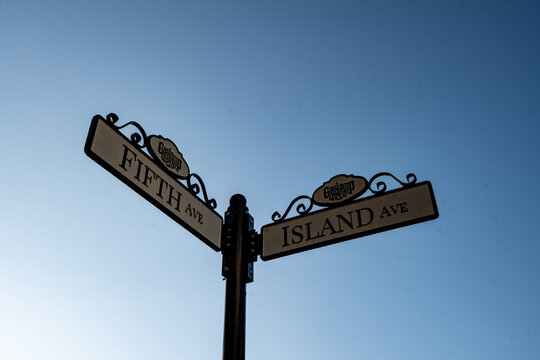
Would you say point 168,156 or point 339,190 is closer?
point 168,156

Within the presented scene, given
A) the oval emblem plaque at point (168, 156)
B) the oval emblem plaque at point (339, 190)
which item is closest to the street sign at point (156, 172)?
the oval emblem plaque at point (168, 156)

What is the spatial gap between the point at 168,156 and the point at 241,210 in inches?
21.3

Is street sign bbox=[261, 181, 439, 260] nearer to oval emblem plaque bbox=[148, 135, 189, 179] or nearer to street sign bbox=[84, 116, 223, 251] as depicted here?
street sign bbox=[84, 116, 223, 251]

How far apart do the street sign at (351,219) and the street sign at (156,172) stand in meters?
0.37

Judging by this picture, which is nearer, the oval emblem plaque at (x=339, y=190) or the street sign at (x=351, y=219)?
the street sign at (x=351, y=219)

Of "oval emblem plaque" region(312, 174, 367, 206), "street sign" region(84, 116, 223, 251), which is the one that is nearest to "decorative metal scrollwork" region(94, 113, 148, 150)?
"street sign" region(84, 116, 223, 251)

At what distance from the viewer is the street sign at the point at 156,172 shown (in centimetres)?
258

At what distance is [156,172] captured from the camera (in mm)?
2824

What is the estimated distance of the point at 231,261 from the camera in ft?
9.33

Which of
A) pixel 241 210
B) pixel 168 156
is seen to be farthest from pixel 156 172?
pixel 241 210

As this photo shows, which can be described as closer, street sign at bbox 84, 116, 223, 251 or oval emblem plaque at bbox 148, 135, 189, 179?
street sign at bbox 84, 116, 223, 251

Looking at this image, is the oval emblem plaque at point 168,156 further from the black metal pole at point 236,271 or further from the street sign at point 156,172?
the black metal pole at point 236,271

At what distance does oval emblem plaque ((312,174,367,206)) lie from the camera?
3053 mm

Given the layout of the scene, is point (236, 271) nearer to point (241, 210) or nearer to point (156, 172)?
point (241, 210)
